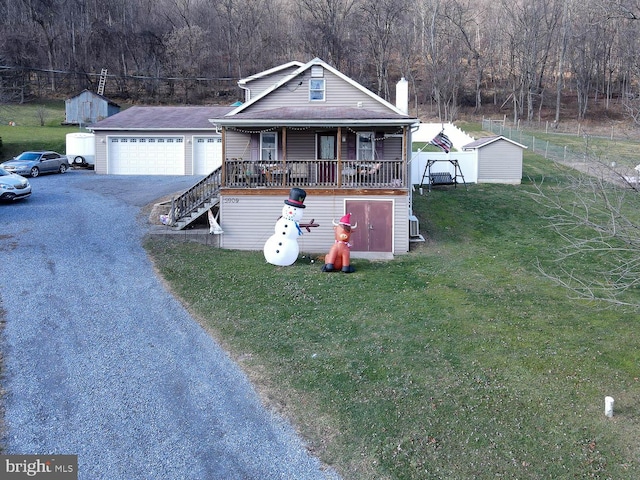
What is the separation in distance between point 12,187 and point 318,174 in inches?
451

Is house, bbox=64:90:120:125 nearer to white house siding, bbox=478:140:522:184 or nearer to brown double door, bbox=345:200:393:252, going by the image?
white house siding, bbox=478:140:522:184

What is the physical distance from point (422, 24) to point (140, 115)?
139 feet

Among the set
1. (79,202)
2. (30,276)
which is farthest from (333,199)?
(79,202)

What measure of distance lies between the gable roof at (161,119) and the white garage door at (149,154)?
69 cm

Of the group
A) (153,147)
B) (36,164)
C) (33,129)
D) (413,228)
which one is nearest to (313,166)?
(413,228)

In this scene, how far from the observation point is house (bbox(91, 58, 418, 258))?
17781 millimetres

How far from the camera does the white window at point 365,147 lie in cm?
2039

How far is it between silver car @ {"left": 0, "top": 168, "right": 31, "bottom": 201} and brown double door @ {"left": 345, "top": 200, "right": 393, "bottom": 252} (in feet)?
40.6

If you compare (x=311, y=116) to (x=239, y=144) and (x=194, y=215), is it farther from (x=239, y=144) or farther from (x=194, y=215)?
(x=194, y=215)

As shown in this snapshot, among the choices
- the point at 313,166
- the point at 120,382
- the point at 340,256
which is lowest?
the point at 120,382

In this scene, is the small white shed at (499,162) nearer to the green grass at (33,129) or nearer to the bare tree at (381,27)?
the green grass at (33,129)

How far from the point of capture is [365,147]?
67.2 feet

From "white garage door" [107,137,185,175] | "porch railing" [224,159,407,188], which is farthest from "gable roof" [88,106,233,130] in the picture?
"porch railing" [224,159,407,188]
